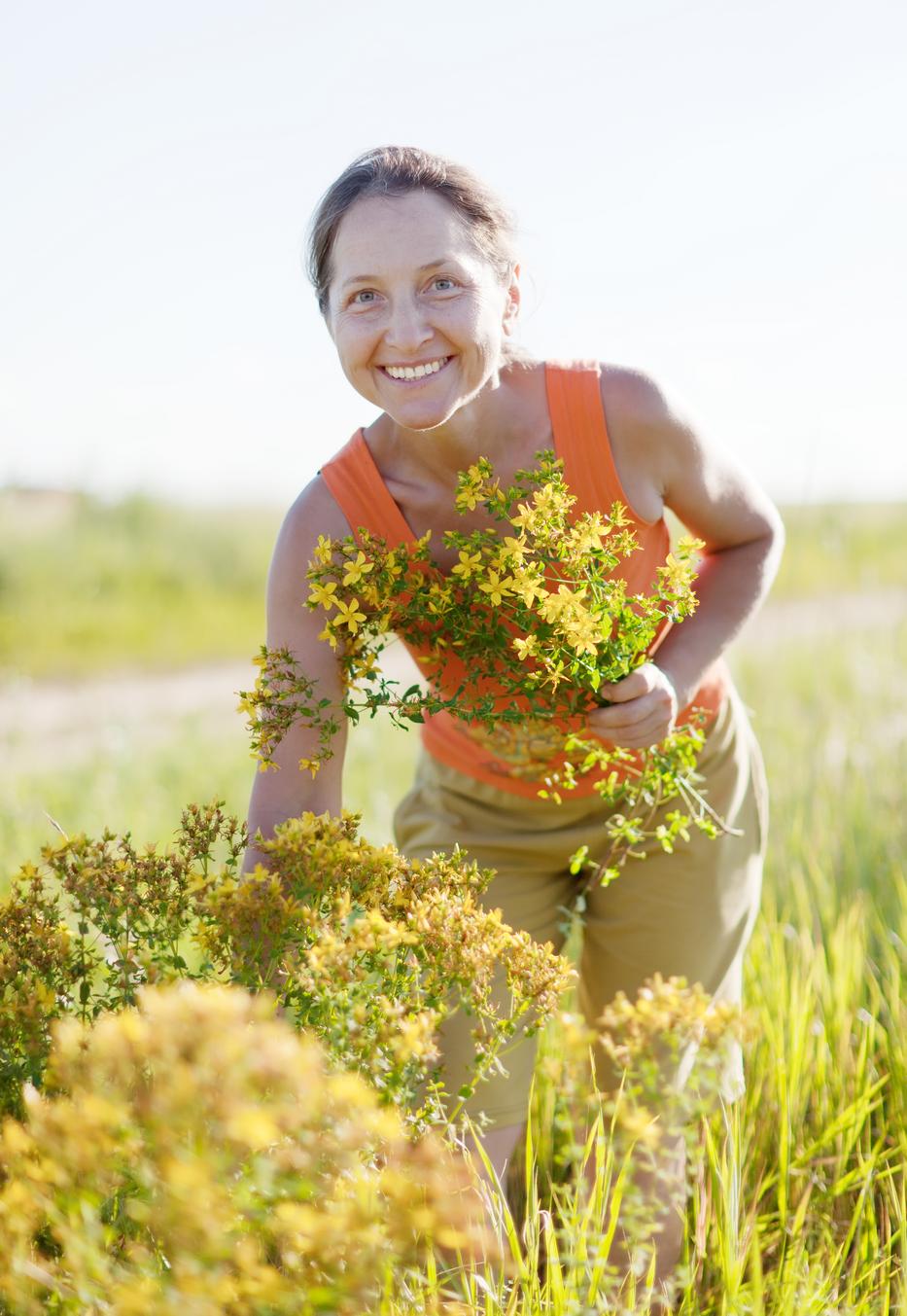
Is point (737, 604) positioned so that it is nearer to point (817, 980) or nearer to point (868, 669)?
point (817, 980)

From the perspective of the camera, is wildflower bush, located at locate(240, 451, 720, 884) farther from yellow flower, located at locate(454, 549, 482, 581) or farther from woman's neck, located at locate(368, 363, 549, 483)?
woman's neck, located at locate(368, 363, 549, 483)

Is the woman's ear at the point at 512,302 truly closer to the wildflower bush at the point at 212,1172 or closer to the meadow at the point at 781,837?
the meadow at the point at 781,837

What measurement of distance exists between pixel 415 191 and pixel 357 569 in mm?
675

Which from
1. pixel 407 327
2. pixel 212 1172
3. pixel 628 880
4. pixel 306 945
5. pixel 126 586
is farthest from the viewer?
pixel 126 586

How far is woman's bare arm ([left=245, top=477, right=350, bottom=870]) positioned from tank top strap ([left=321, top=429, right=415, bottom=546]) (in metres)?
0.02

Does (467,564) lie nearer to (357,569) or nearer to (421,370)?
(357,569)

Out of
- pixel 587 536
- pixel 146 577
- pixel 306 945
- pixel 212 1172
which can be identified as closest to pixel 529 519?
pixel 587 536

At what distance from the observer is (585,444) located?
2.03 m

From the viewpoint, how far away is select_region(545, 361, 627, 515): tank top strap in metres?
2.02

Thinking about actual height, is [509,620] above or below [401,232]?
below

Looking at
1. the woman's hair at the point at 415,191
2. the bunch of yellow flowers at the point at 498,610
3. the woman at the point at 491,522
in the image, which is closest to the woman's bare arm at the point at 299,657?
the woman at the point at 491,522

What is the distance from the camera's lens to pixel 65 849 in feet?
5.01

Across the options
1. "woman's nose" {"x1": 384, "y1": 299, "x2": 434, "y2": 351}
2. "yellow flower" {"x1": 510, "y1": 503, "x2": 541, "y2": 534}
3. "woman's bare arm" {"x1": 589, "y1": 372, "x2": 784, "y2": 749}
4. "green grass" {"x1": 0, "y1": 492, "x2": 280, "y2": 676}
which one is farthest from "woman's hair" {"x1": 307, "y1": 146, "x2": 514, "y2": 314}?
"green grass" {"x1": 0, "y1": 492, "x2": 280, "y2": 676}

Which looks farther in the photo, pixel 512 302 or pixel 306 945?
pixel 512 302
